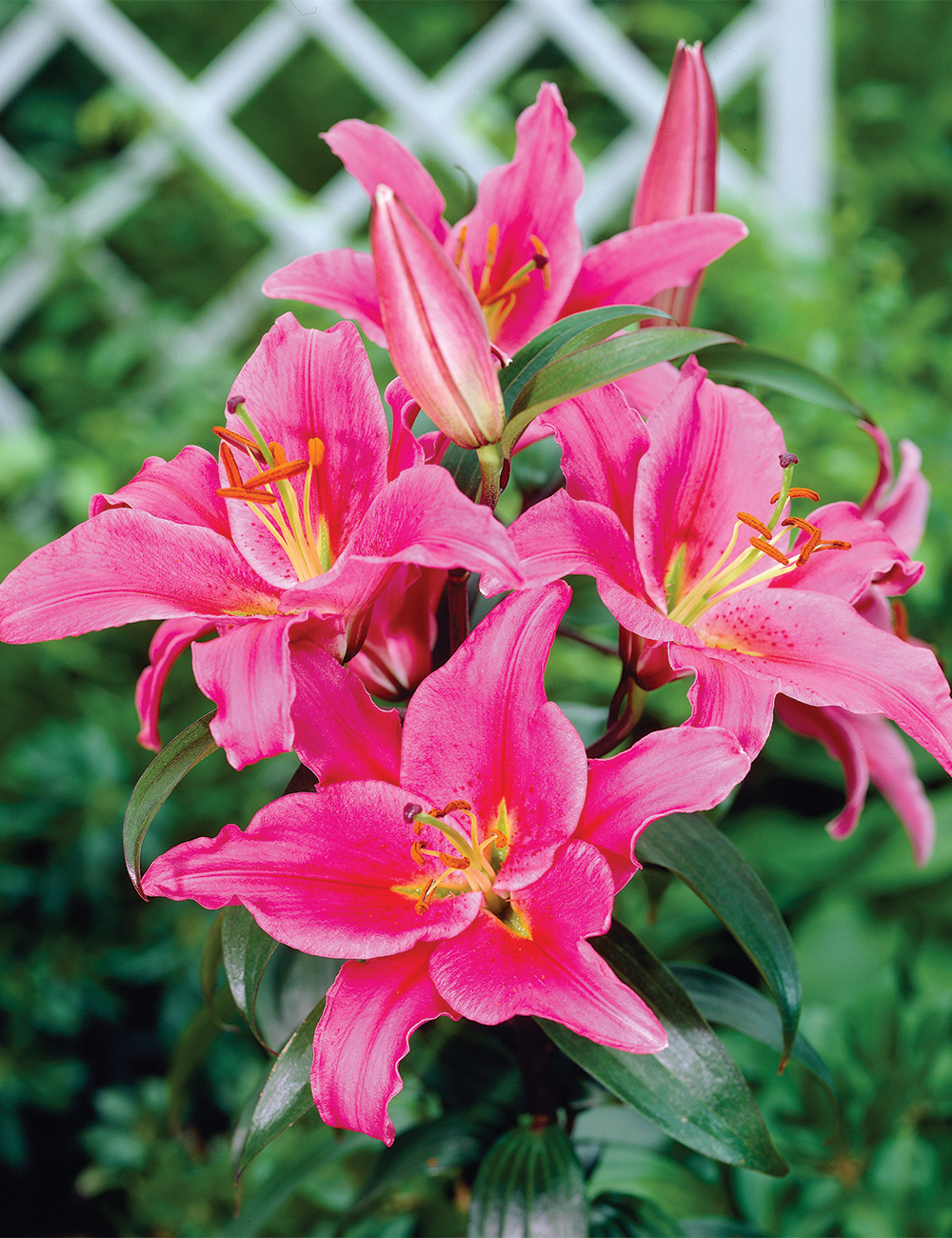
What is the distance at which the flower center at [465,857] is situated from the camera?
0.43 m

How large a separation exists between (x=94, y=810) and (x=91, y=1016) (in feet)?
1.02

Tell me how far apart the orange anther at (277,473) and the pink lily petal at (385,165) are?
0.56ft

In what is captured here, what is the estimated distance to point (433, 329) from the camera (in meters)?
0.39

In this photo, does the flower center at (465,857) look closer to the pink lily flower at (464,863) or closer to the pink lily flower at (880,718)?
the pink lily flower at (464,863)

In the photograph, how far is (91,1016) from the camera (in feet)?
4.73

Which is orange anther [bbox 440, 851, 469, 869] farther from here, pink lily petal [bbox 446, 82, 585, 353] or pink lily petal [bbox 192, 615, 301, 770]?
pink lily petal [bbox 446, 82, 585, 353]

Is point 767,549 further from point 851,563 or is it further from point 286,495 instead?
point 286,495

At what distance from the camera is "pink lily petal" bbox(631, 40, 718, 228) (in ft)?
1.85

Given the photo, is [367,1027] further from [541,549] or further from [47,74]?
[47,74]

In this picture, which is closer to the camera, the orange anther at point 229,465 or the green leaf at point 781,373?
the orange anther at point 229,465

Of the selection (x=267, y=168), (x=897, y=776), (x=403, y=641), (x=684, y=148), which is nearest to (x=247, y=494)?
(x=403, y=641)

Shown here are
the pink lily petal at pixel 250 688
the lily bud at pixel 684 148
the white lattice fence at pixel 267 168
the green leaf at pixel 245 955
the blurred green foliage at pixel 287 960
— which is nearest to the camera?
the pink lily petal at pixel 250 688

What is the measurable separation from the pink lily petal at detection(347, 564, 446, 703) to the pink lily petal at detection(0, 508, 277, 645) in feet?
Result: 0.22

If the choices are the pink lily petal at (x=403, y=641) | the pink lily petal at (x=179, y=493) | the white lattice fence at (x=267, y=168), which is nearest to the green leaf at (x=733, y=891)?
the pink lily petal at (x=403, y=641)
